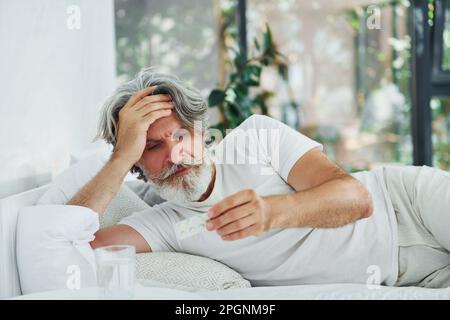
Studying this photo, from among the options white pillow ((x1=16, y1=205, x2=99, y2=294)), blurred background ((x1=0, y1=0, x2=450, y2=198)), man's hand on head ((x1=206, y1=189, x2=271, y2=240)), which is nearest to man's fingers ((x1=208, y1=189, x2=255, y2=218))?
man's hand on head ((x1=206, y1=189, x2=271, y2=240))

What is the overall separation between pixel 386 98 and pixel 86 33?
1.72 metres

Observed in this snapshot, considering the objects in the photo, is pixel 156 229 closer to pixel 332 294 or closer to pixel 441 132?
pixel 332 294

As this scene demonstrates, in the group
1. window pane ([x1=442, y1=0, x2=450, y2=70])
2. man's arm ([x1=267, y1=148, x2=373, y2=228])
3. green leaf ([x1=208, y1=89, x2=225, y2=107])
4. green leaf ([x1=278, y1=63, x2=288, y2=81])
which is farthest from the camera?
green leaf ([x1=278, y1=63, x2=288, y2=81])

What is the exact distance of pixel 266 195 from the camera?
1.09 m

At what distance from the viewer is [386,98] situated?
2.80 m

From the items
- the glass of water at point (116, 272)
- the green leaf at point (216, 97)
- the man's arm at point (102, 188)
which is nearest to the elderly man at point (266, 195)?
the man's arm at point (102, 188)

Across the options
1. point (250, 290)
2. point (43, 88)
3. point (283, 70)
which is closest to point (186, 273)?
point (250, 290)

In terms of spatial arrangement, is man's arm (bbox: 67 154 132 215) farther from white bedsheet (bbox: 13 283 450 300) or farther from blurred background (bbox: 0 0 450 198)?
blurred background (bbox: 0 0 450 198)

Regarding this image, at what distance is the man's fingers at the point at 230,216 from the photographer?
0.79 m

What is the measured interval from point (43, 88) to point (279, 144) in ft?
1.62

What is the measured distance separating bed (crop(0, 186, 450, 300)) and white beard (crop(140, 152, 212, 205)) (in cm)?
25

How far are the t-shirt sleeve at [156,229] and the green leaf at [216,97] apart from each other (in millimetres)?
1086

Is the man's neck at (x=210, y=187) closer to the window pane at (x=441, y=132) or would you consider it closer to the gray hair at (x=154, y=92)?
the gray hair at (x=154, y=92)

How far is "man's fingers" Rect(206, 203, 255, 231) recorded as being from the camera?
0.79 metres
